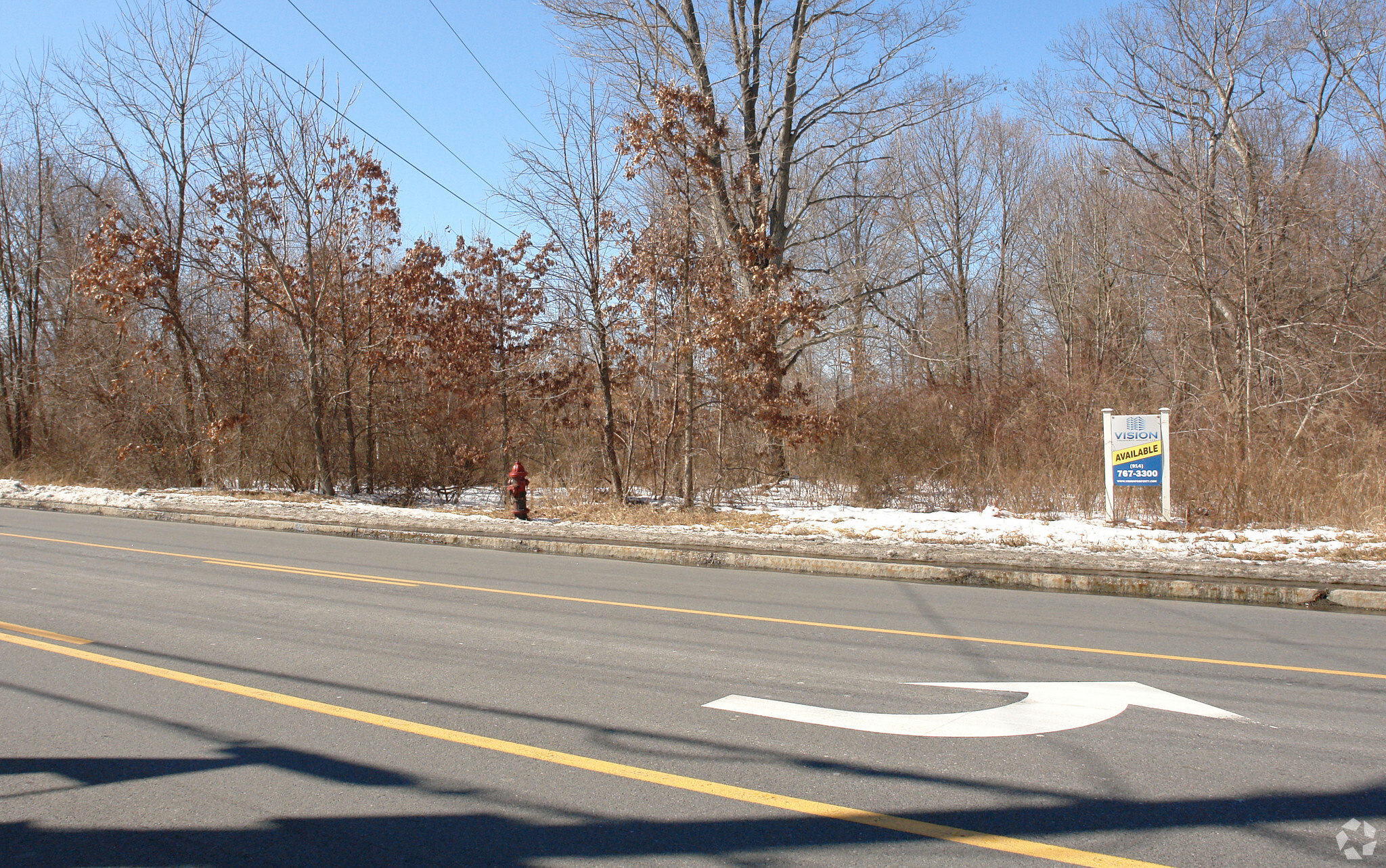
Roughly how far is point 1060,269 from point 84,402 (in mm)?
31198

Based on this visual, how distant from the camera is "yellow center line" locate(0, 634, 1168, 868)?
348 cm

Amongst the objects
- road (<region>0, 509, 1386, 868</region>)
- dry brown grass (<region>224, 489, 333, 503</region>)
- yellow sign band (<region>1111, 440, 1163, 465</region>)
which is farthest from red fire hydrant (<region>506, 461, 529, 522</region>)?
yellow sign band (<region>1111, 440, 1163, 465</region>)

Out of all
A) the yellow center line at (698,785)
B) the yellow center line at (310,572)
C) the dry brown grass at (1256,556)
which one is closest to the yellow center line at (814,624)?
the yellow center line at (310,572)

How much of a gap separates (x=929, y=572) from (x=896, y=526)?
128 inches

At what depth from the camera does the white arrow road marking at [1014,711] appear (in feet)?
16.0

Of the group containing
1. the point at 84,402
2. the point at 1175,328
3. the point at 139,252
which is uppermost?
the point at 139,252

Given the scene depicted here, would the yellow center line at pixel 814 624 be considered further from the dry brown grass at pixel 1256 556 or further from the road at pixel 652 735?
the dry brown grass at pixel 1256 556

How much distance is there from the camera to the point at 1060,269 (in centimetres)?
3184

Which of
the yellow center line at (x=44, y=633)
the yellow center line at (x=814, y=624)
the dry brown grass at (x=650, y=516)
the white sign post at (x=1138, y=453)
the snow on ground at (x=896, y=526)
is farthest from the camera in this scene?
the dry brown grass at (x=650, y=516)

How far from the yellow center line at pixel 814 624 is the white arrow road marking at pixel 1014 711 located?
3.38 ft

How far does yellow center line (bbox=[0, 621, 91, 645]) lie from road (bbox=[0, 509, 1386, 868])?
4cm

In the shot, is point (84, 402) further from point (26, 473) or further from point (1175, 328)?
point (1175, 328)

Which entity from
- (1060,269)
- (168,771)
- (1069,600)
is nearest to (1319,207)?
(1060,269)

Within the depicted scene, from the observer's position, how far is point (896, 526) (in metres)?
13.9
